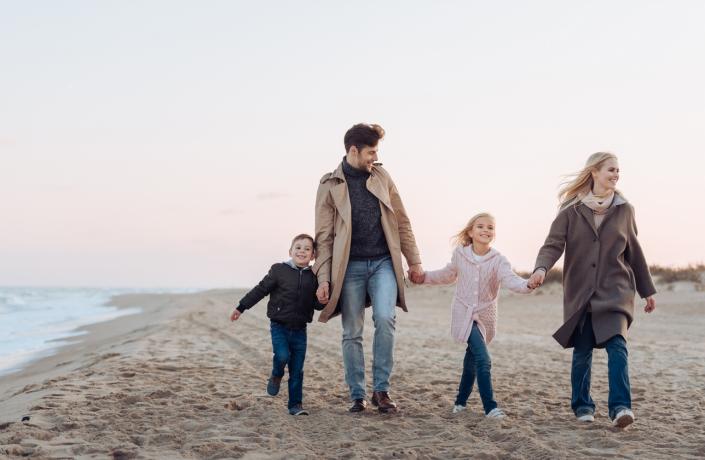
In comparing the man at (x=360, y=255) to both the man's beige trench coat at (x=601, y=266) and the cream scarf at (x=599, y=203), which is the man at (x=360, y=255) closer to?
the man's beige trench coat at (x=601, y=266)

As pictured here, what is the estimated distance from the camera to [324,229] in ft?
19.7

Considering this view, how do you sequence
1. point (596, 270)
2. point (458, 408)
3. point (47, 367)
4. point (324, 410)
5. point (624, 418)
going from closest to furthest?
point (624, 418), point (596, 270), point (458, 408), point (324, 410), point (47, 367)

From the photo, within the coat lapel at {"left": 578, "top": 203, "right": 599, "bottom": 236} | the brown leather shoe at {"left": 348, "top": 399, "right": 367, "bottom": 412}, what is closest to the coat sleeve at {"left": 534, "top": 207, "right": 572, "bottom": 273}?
the coat lapel at {"left": 578, "top": 203, "right": 599, "bottom": 236}

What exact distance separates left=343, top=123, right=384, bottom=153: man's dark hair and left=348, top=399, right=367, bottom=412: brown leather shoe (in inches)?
79.0

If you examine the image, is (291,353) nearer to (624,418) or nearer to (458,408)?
(458,408)

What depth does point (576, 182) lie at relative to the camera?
5840 millimetres

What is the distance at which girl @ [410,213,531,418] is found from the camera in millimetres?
5734

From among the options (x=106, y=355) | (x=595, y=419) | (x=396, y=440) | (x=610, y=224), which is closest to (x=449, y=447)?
(x=396, y=440)

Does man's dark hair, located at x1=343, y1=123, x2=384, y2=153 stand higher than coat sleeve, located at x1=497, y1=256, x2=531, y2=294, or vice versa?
man's dark hair, located at x1=343, y1=123, x2=384, y2=153

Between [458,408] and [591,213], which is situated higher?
[591,213]

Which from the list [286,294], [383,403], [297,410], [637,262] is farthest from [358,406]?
[637,262]

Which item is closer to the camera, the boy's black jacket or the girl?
the girl

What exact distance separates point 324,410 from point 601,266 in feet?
8.02

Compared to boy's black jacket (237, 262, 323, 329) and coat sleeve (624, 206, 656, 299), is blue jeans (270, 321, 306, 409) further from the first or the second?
coat sleeve (624, 206, 656, 299)
